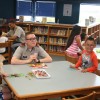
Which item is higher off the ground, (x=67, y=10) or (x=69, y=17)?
(x=67, y=10)

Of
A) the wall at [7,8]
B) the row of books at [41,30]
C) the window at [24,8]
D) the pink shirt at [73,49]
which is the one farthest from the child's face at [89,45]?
the window at [24,8]

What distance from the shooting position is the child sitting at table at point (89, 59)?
323 centimetres

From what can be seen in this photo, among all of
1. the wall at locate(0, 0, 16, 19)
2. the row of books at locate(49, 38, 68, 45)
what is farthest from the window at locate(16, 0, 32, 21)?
the row of books at locate(49, 38, 68, 45)

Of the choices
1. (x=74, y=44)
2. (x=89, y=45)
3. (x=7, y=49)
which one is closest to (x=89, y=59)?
(x=89, y=45)

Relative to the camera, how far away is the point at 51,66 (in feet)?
10.7

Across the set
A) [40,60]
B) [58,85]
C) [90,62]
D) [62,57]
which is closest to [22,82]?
[58,85]

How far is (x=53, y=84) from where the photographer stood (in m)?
2.53

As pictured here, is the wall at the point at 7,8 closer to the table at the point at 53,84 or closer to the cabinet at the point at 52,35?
the cabinet at the point at 52,35

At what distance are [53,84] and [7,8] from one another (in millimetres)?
7306

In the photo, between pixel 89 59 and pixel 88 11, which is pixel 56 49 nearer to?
pixel 88 11

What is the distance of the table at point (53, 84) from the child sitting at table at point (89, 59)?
9.2 inches

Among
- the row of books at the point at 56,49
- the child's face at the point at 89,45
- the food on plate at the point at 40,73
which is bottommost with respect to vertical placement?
the row of books at the point at 56,49

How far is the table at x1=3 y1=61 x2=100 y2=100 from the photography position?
2.28 m

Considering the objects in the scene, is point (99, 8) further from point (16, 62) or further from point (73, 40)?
point (16, 62)
